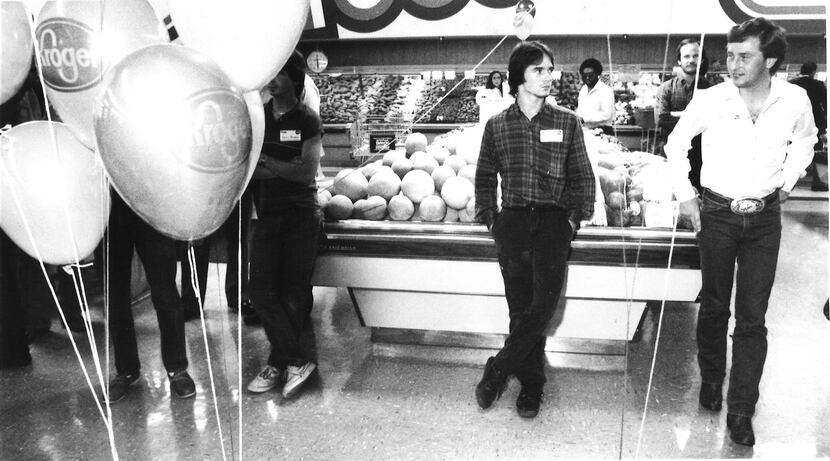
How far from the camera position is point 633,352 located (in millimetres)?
3047

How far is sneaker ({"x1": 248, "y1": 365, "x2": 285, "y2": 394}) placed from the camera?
2.68 m

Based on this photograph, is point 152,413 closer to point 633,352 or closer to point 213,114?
point 213,114

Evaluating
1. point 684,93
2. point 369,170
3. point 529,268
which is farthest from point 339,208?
point 684,93

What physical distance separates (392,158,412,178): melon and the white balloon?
5.27 feet

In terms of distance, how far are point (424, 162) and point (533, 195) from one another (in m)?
1.15

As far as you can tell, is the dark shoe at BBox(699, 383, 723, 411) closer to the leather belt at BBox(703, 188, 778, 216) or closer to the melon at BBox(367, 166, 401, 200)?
the leather belt at BBox(703, 188, 778, 216)

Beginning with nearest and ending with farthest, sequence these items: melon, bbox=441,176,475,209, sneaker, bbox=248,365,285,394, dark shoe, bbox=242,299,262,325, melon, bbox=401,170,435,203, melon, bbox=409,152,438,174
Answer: sneaker, bbox=248,365,285,394 → melon, bbox=441,176,475,209 → melon, bbox=401,170,435,203 → melon, bbox=409,152,438,174 → dark shoe, bbox=242,299,262,325

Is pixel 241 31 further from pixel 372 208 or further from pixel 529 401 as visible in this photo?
pixel 529 401

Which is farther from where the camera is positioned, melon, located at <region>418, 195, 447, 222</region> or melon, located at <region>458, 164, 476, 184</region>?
melon, located at <region>458, 164, 476, 184</region>

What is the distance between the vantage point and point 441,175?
3246mm

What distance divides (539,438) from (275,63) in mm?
1590

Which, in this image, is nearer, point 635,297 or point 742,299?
point 742,299

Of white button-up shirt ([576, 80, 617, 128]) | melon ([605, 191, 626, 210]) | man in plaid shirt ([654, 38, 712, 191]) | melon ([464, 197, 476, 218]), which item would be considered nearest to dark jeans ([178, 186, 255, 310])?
melon ([464, 197, 476, 218])

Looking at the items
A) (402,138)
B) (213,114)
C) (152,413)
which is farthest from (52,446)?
(402,138)
